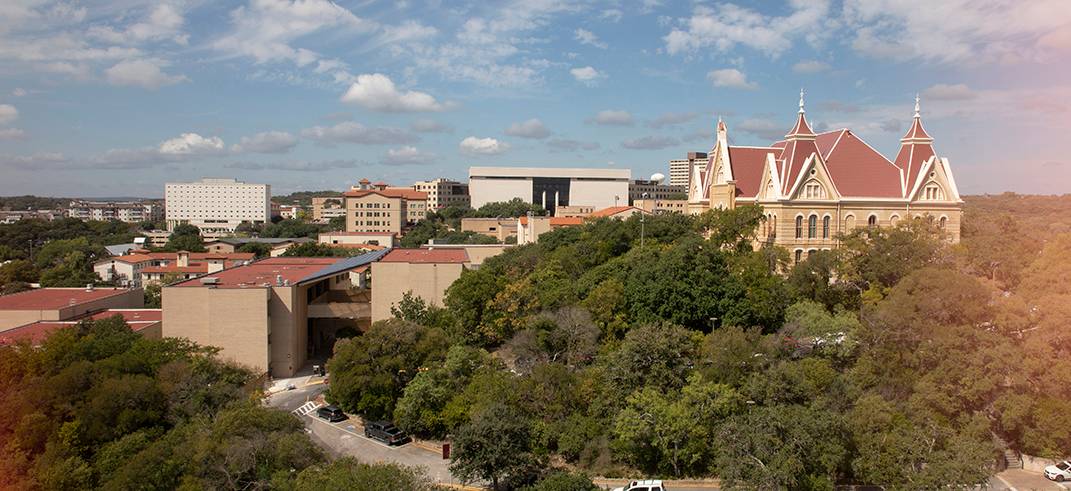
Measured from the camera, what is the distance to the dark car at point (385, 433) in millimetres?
24031

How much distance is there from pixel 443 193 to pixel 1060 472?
105m

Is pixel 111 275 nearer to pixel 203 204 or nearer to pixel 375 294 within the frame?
pixel 375 294

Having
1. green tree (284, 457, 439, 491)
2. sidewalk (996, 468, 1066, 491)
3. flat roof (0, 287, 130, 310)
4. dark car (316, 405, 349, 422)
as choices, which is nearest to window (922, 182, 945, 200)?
sidewalk (996, 468, 1066, 491)

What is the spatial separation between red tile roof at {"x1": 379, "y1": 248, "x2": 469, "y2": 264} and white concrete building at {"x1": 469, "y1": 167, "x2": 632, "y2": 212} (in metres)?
66.6

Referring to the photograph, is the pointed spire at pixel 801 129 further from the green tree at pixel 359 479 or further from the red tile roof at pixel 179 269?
the red tile roof at pixel 179 269

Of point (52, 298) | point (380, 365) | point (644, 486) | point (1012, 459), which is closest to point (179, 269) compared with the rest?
point (52, 298)

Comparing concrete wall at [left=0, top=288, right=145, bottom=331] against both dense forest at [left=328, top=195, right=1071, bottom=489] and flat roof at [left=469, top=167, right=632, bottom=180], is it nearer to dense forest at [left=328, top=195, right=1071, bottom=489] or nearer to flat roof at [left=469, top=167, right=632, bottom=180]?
dense forest at [left=328, top=195, right=1071, bottom=489]

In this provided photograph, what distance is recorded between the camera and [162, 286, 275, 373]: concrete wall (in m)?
31.0

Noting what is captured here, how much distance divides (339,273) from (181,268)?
96.8ft

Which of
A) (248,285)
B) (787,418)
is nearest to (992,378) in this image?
(787,418)

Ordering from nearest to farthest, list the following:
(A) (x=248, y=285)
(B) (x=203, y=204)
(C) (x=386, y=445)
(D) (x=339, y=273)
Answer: (C) (x=386, y=445)
(A) (x=248, y=285)
(D) (x=339, y=273)
(B) (x=203, y=204)

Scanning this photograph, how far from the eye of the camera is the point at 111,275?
64438mm

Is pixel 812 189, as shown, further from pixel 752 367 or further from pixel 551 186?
pixel 551 186

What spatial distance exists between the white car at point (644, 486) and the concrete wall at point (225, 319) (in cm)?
1843
